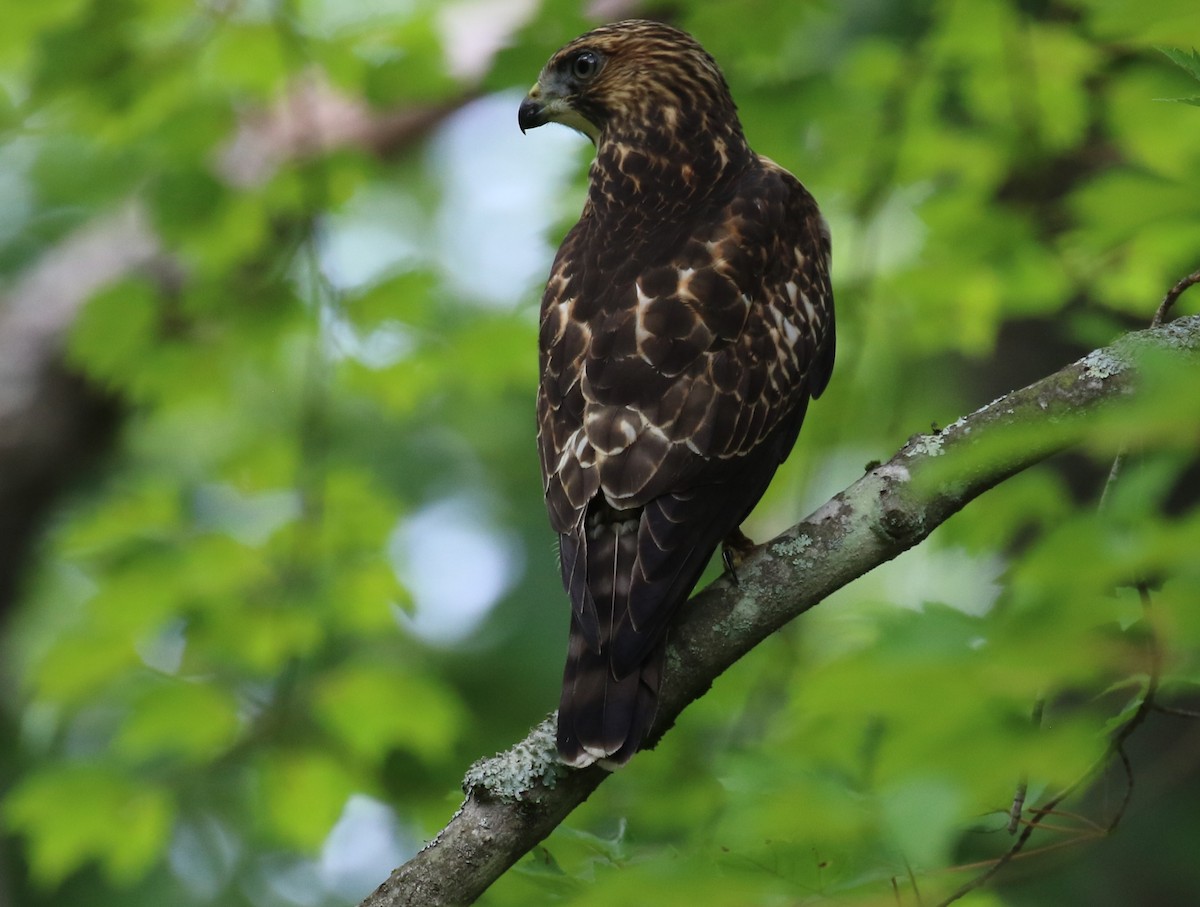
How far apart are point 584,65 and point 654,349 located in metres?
1.29

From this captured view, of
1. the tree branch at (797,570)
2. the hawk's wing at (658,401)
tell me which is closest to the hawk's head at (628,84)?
the hawk's wing at (658,401)

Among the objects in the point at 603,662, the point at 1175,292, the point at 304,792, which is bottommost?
the point at 304,792

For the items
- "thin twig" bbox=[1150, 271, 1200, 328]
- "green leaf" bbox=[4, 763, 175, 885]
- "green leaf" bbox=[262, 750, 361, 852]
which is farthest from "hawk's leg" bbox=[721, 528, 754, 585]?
"green leaf" bbox=[4, 763, 175, 885]

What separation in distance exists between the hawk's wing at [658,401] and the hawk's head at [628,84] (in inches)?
15.4

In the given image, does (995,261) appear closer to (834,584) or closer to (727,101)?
(727,101)

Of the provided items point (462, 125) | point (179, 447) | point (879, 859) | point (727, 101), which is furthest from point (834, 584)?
point (179, 447)

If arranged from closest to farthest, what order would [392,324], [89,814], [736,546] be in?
1. [736,546]
2. [89,814]
3. [392,324]

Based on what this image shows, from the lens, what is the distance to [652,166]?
154 inches

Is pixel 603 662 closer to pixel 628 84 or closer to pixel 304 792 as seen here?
pixel 628 84

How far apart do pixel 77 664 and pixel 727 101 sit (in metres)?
3.04

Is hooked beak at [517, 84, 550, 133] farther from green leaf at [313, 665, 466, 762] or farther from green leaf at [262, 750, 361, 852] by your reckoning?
green leaf at [262, 750, 361, 852]

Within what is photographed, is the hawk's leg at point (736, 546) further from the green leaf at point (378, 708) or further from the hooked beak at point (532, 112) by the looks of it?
the green leaf at point (378, 708)

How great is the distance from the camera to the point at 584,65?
4152mm

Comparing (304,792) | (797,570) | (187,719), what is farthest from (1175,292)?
(187,719)
